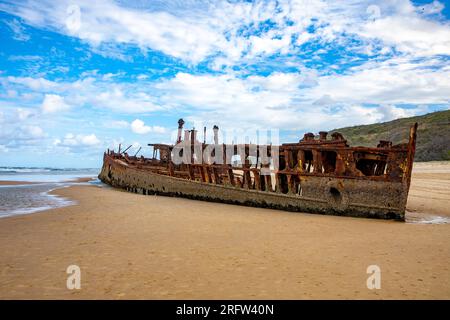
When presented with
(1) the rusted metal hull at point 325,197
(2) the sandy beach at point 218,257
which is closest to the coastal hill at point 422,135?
(1) the rusted metal hull at point 325,197

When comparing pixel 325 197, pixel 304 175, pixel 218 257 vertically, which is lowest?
pixel 218 257

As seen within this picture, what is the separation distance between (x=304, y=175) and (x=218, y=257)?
6.07 meters

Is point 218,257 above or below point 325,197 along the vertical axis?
below

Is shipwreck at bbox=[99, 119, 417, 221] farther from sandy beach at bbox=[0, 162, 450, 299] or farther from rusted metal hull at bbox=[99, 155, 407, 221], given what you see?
sandy beach at bbox=[0, 162, 450, 299]

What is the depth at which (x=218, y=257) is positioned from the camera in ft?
17.4

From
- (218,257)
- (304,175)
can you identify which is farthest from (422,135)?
(218,257)

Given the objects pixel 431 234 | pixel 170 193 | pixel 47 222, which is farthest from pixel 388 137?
pixel 47 222

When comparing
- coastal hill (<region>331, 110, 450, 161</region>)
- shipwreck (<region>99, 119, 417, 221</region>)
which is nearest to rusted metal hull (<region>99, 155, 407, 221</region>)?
shipwreck (<region>99, 119, 417, 221</region>)

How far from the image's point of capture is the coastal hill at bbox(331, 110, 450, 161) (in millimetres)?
34562

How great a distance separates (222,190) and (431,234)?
7.43 meters

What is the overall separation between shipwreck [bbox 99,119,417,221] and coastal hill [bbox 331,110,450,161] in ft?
87.5

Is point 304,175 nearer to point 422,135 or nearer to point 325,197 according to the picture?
point 325,197

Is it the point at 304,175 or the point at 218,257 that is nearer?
the point at 218,257
